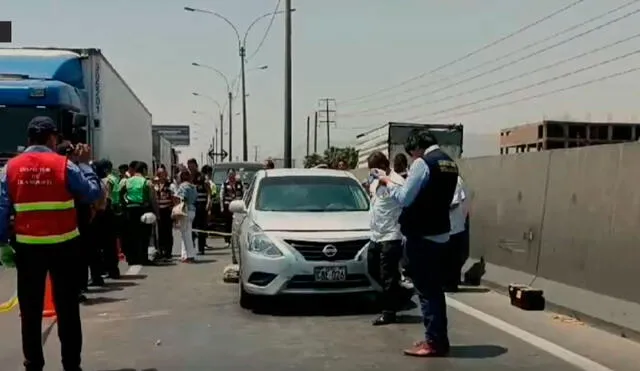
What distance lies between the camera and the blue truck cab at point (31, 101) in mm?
14555

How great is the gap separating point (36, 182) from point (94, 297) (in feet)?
18.1

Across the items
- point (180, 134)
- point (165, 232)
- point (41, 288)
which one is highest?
point (180, 134)

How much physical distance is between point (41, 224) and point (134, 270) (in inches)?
343

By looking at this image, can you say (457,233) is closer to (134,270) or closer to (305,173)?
(305,173)

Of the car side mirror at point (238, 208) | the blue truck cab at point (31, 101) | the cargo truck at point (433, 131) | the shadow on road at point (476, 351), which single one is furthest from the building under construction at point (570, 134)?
the shadow on road at point (476, 351)

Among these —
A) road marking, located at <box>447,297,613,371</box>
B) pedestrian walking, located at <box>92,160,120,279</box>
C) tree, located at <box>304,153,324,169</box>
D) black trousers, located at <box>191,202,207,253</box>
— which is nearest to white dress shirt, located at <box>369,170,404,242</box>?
road marking, located at <box>447,297,613,371</box>

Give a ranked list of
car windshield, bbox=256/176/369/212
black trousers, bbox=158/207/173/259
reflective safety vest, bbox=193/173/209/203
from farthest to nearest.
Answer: reflective safety vest, bbox=193/173/209/203, black trousers, bbox=158/207/173/259, car windshield, bbox=256/176/369/212

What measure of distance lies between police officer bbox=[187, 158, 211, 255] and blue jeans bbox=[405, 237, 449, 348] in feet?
34.9

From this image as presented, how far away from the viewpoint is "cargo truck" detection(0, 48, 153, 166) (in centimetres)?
1459

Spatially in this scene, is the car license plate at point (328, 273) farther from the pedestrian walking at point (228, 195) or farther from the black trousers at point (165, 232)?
the pedestrian walking at point (228, 195)

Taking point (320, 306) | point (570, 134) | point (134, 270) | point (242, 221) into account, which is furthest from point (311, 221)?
point (570, 134)

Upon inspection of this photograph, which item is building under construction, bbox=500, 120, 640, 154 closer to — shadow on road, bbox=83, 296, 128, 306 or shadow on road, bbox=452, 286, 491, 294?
shadow on road, bbox=452, 286, 491, 294

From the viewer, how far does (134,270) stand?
1516cm

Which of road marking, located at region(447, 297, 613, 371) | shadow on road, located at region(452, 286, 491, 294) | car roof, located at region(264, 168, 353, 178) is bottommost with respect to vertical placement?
shadow on road, located at region(452, 286, 491, 294)
